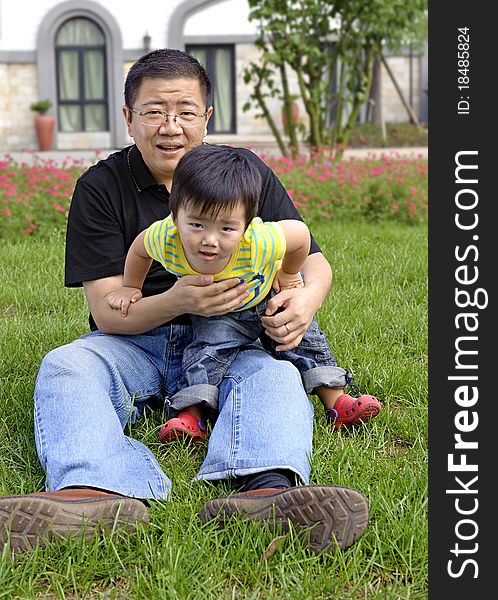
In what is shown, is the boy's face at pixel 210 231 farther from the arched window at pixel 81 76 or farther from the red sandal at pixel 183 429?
the arched window at pixel 81 76

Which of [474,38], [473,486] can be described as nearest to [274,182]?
[474,38]

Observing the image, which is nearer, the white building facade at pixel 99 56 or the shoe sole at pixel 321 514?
the shoe sole at pixel 321 514

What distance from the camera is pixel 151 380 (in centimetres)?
320

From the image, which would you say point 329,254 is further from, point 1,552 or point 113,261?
point 1,552

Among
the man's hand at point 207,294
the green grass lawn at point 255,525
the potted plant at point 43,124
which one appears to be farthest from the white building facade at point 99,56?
the man's hand at point 207,294

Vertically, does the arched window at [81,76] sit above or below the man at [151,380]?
above

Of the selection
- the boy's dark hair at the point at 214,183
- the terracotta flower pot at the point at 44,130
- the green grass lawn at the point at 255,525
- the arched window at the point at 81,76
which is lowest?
the green grass lawn at the point at 255,525

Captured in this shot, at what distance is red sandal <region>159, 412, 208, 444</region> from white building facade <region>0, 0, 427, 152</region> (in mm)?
16647

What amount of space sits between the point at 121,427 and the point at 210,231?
2.22ft

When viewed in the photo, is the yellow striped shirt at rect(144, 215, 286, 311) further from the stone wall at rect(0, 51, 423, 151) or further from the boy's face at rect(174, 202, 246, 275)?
the stone wall at rect(0, 51, 423, 151)

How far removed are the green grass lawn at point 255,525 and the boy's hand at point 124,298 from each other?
1.41 ft

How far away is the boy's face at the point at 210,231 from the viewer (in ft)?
8.77

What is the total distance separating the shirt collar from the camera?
10.6 ft

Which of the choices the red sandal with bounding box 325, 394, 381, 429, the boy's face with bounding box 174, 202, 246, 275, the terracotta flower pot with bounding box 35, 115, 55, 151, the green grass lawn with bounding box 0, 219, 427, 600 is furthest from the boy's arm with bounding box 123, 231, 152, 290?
the terracotta flower pot with bounding box 35, 115, 55, 151
